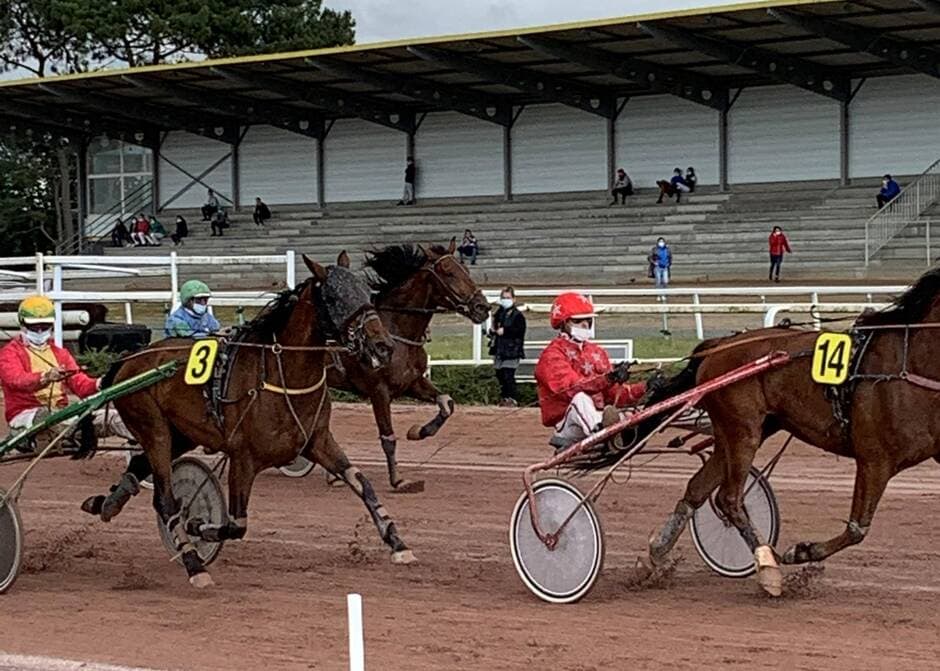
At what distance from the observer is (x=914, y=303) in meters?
6.74

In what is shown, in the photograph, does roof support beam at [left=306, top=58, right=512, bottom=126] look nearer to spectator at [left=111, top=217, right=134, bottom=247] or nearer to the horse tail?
spectator at [left=111, top=217, right=134, bottom=247]

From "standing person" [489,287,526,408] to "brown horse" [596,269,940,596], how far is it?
7828mm

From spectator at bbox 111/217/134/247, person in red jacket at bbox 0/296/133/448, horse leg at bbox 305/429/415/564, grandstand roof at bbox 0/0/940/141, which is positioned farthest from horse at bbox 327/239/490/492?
spectator at bbox 111/217/134/247

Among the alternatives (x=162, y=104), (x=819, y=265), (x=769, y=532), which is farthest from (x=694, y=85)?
(x=769, y=532)

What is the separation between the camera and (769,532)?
7734 mm

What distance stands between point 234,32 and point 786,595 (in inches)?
1771

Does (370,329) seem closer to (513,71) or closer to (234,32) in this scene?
(513,71)

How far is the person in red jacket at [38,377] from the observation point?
8508mm

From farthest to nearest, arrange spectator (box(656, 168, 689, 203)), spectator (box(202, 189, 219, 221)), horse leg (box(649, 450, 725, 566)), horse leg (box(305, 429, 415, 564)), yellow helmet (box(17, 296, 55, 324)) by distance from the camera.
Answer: spectator (box(202, 189, 219, 221)) → spectator (box(656, 168, 689, 203)) → yellow helmet (box(17, 296, 55, 324)) → horse leg (box(305, 429, 415, 564)) → horse leg (box(649, 450, 725, 566))

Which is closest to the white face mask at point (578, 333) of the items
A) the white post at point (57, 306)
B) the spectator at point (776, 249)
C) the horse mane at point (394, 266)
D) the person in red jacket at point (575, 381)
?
the person in red jacket at point (575, 381)

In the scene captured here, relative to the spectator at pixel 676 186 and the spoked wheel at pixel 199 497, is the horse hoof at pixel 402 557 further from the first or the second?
the spectator at pixel 676 186

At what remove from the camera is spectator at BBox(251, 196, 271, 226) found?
36531mm

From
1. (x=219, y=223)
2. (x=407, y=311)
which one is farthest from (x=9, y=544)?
(x=219, y=223)

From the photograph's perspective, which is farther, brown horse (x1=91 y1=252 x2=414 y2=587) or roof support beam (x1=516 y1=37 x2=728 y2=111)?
roof support beam (x1=516 y1=37 x2=728 y2=111)
